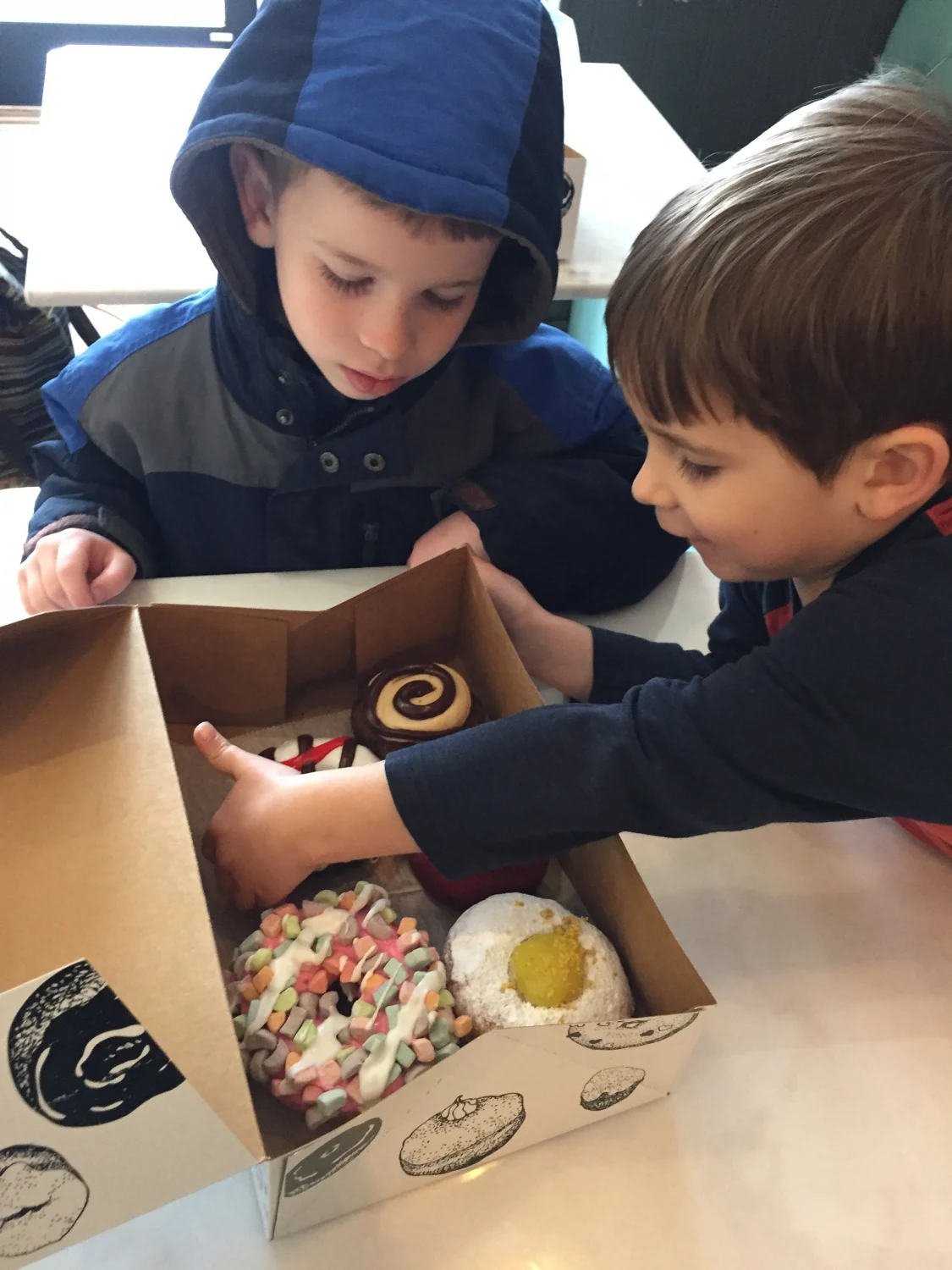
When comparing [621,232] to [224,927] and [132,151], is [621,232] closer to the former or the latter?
[132,151]

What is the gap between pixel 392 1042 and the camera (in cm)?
53

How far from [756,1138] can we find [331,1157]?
28 cm

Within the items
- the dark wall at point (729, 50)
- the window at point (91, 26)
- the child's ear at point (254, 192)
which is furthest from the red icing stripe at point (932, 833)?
the window at point (91, 26)

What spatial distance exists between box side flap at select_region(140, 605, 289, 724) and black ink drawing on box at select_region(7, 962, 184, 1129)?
0.38 metres

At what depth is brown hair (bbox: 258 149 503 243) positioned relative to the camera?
2.29ft

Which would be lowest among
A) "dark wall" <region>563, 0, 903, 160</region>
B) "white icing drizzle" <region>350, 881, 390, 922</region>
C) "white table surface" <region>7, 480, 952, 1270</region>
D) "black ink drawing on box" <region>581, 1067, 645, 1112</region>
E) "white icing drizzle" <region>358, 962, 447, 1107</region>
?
"white table surface" <region>7, 480, 952, 1270</region>

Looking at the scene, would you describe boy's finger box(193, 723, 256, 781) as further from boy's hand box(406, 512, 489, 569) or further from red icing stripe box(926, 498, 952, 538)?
red icing stripe box(926, 498, 952, 538)

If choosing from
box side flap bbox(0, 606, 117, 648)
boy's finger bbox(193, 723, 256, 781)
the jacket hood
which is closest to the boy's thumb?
boy's finger bbox(193, 723, 256, 781)

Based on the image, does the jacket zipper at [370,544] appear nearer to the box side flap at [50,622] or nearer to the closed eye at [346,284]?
the closed eye at [346,284]

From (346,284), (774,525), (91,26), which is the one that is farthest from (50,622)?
(91,26)

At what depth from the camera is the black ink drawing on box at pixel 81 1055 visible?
33cm

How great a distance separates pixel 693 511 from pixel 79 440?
63 centimetres

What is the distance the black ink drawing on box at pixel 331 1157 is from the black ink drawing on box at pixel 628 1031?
11 centimetres

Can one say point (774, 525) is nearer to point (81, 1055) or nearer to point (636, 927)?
point (636, 927)
